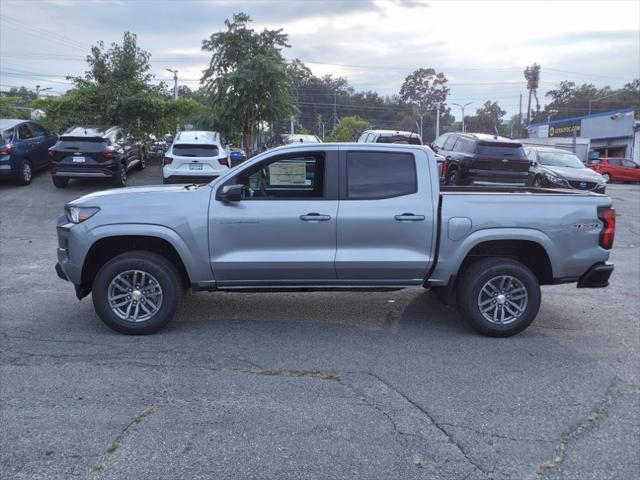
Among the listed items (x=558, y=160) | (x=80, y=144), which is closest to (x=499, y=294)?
(x=80, y=144)

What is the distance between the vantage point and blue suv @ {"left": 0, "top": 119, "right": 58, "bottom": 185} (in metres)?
15.5

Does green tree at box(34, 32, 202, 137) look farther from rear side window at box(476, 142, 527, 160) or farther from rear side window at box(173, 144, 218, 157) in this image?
rear side window at box(476, 142, 527, 160)

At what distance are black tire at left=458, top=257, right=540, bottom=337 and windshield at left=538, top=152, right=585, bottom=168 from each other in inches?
560

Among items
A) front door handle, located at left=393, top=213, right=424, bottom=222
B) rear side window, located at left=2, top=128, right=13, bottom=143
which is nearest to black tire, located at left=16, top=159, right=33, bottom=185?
rear side window, located at left=2, top=128, right=13, bottom=143

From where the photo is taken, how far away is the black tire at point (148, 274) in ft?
19.3

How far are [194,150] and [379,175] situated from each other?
1038 cm

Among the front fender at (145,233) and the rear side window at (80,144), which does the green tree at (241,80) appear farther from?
the front fender at (145,233)

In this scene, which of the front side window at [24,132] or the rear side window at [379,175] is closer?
the rear side window at [379,175]

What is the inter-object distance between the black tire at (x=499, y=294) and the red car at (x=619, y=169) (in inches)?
1187

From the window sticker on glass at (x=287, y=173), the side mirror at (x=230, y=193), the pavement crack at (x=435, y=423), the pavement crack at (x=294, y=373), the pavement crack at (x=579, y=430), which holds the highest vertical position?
the window sticker on glass at (x=287, y=173)

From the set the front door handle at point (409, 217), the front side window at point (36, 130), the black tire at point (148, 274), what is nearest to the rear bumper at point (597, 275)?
the front door handle at point (409, 217)

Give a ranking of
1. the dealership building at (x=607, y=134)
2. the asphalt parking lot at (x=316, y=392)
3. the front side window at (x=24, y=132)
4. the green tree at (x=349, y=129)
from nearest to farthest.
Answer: the asphalt parking lot at (x=316, y=392) < the front side window at (x=24, y=132) < the green tree at (x=349, y=129) < the dealership building at (x=607, y=134)

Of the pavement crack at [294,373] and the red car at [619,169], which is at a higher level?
the red car at [619,169]

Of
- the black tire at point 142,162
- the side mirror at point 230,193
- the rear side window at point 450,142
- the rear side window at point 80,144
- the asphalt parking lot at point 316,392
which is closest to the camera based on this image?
the asphalt parking lot at point 316,392
